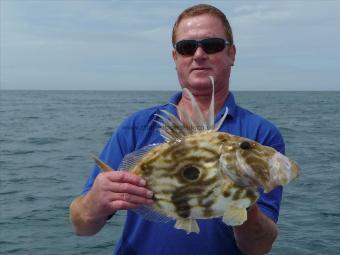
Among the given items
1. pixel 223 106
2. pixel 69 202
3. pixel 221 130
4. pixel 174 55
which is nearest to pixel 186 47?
pixel 174 55

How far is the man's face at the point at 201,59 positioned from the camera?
4176mm

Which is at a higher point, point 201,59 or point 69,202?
point 201,59

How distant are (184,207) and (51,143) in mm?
28594

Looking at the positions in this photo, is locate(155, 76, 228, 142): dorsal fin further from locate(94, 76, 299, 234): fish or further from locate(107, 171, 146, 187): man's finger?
locate(107, 171, 146, 187): man's finger

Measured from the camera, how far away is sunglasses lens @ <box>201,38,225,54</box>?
4.16m

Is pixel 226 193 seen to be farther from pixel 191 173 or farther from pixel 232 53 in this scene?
pixel 232 53

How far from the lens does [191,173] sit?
3.17 metres

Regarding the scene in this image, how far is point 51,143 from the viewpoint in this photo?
101 feet

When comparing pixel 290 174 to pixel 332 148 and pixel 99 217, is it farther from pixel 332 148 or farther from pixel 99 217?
pixel 332 148

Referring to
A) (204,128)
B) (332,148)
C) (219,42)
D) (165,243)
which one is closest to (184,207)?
(204,128)

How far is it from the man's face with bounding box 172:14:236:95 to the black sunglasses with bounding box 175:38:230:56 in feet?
0.09

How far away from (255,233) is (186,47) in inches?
61.2

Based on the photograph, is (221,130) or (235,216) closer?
(235,216)

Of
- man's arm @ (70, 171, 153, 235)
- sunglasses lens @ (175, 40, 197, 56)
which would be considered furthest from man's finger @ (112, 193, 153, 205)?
sunglasses lens @ (175, 40, 197, 56)
